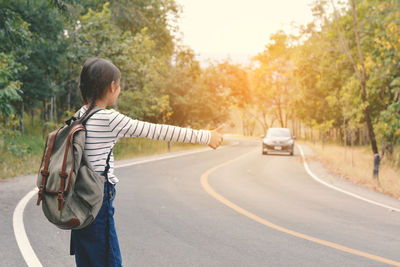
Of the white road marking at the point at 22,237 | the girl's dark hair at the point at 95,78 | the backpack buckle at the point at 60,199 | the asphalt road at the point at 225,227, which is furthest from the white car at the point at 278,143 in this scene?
the backpack buckle at the point at 60,199

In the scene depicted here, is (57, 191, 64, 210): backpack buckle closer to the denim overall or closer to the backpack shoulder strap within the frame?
the denim overall

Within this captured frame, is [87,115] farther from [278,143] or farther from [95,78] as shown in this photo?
[278,143]

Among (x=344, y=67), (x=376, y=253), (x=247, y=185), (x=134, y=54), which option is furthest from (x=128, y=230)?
(x=344, y=67)

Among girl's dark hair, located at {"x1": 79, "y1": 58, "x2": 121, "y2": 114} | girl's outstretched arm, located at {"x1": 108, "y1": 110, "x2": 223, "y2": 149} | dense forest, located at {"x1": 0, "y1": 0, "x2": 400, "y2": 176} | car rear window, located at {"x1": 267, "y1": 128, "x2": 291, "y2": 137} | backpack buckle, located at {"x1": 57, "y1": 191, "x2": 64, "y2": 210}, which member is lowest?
car rear window, located at {"x1": 267, "y1": 128, "x2": 291, "y2": 137}

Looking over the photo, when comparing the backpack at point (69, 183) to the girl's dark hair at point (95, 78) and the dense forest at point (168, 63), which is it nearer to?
the girl's dark hair at point (95, 78)

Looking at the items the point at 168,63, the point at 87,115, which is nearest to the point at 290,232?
the point at 87,115

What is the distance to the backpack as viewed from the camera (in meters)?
2.56

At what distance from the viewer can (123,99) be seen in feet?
87.1

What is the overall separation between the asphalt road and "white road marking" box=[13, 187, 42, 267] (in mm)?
74

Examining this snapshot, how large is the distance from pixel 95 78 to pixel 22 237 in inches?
158

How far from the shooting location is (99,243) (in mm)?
2775

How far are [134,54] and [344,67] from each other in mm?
13251

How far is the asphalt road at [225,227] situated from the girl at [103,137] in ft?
7.34

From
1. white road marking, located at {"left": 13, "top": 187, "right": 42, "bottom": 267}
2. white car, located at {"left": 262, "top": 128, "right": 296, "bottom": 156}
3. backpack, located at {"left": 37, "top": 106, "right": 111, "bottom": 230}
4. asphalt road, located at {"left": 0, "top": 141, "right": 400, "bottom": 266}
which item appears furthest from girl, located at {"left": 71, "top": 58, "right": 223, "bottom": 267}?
white car, located at {"left": 262, "top": 128, "right": 296, "bottom": 156}
